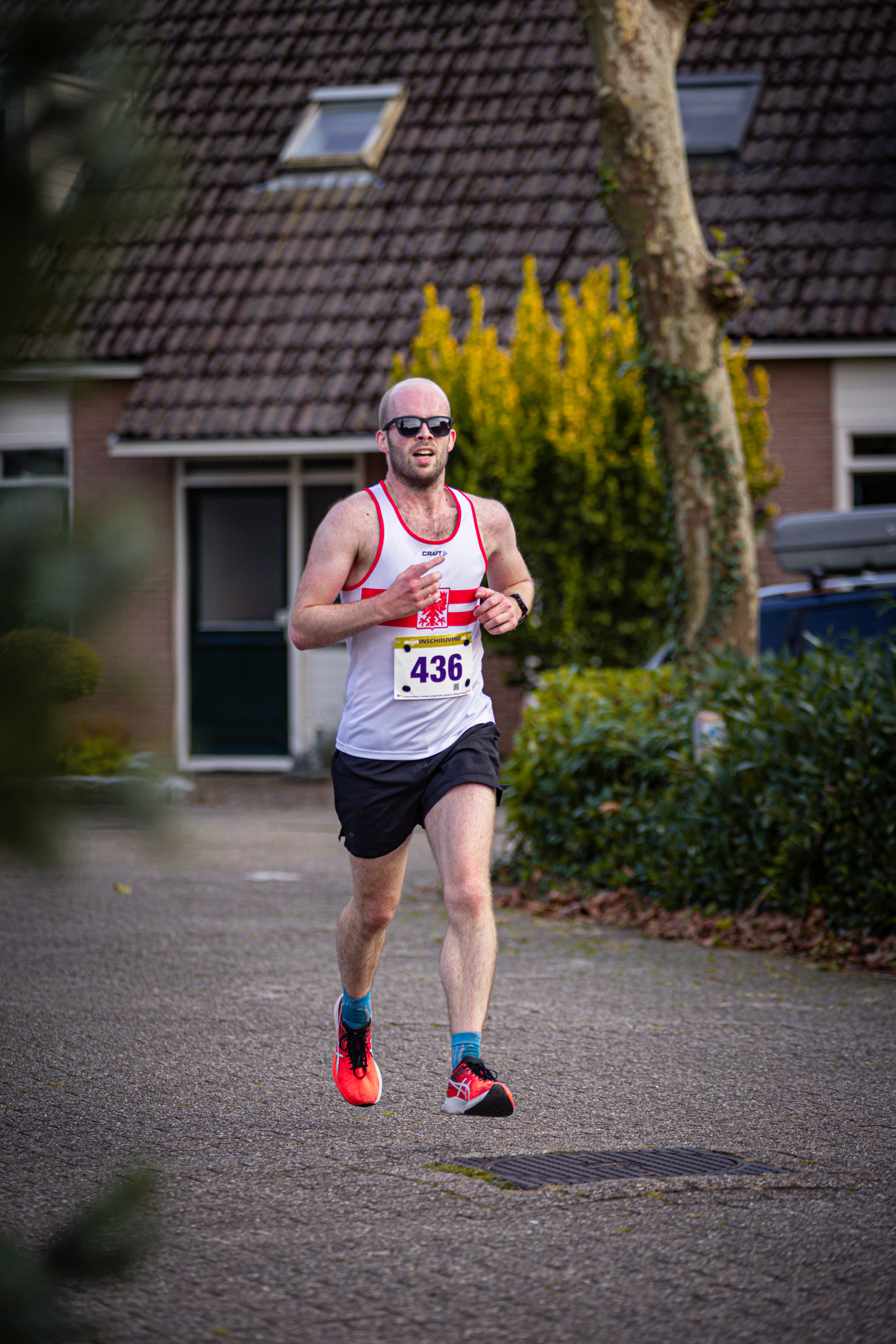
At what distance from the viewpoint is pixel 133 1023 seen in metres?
5.95

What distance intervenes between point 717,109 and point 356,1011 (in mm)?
14633

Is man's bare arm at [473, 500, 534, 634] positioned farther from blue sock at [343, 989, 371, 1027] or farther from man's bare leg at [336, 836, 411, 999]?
blue sock at [343, 989, 371, 1027]

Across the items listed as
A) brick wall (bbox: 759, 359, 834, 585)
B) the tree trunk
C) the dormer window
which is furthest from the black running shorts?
the dormer window

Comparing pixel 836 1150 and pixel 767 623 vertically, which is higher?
pixel 767 623

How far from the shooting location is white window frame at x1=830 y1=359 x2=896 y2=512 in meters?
15.9

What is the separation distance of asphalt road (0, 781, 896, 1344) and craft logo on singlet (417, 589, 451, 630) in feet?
3.37

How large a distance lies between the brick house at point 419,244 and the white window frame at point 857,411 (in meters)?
0.02

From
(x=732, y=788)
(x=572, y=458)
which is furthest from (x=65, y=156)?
(x=572, y=458)

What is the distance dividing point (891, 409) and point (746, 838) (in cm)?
890

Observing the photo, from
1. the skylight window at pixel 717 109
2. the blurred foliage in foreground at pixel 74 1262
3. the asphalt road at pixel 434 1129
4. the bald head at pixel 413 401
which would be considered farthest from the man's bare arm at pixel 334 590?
the skylight window at pixel 717 109

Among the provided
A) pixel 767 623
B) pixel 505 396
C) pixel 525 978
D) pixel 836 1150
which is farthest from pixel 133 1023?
pixel 505 396

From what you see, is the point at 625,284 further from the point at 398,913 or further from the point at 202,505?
the point at 202,505

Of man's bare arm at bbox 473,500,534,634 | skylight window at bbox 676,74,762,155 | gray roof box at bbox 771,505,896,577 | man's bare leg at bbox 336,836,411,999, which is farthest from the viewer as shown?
skylight window at bbox 676,74,762,155

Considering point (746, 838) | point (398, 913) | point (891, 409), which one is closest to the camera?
point (746, 838)
